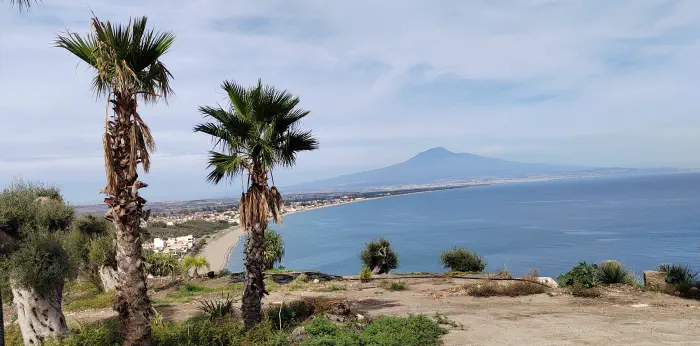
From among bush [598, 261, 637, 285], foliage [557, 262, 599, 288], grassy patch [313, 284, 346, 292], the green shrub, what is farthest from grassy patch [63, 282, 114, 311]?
bush [598, 261, 637, 285]

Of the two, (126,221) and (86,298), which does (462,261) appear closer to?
(86,298)

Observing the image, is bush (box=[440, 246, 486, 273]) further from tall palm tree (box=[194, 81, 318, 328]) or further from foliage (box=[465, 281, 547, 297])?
tall palm tree (box=[194, 81, 318, 328])

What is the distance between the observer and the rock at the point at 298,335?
9.06 m

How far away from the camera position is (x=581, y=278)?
16531 millimetres

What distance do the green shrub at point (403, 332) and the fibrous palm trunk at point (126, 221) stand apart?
13.8 ft

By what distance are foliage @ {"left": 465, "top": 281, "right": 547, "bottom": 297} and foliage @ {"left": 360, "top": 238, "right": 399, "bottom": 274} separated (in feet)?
43.4

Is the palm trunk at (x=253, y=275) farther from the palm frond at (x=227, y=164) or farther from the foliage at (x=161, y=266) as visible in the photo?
the foliage at (x=161, y=266)

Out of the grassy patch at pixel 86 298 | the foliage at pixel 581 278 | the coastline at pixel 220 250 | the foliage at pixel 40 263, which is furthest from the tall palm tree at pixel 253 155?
the coastline at pixel 220 250

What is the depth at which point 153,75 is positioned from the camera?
7.79 meters

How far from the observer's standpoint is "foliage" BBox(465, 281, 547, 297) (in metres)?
16.0

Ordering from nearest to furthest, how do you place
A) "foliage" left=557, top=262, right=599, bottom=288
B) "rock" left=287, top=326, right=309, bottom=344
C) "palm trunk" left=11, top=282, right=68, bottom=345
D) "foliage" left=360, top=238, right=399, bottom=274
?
"rock" left=287, top=326, right=309, bottom=344 < "palm trunk" left=11, top=282, right=68, bottom=345 < "foliage" left=557, top=262, right=599, bottom=288 < "foliage" left=360, top=238, right=399, bottom=274

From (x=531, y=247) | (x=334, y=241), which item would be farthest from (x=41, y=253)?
(x=334, y=241)

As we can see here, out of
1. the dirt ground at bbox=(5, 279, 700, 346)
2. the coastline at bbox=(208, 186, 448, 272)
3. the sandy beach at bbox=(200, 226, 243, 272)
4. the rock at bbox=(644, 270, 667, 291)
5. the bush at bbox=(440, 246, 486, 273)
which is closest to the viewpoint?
the dirt ground at bbox=(5, 279, 700, 346)

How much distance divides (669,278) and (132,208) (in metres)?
17.5
